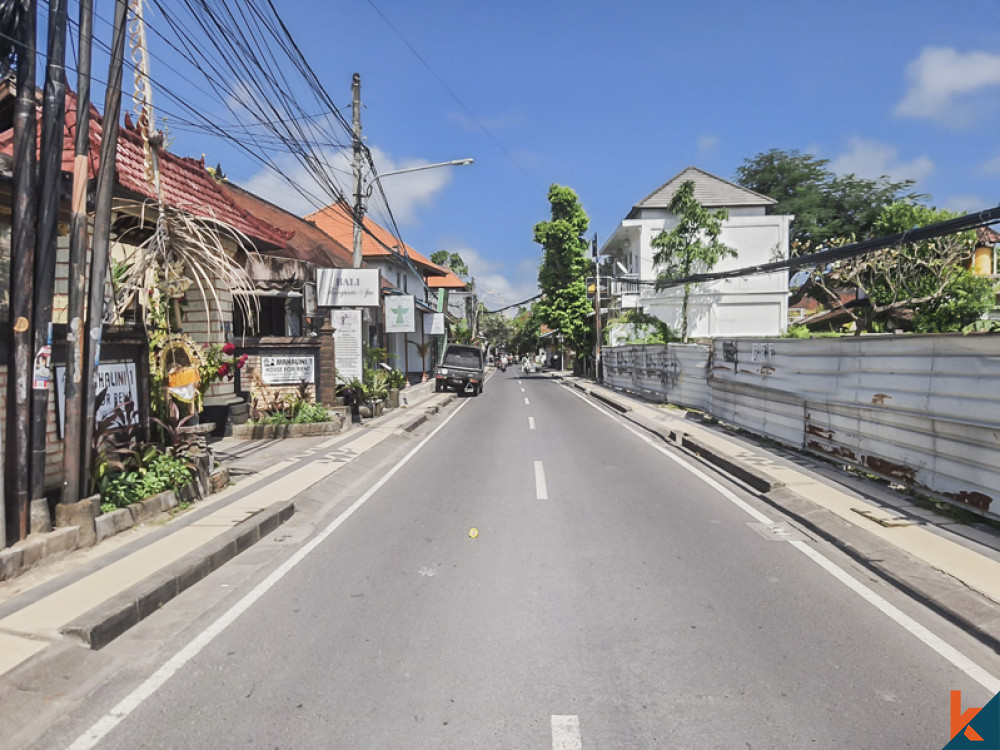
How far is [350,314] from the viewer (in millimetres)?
20359

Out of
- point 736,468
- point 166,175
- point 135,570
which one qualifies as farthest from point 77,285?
point 736,468

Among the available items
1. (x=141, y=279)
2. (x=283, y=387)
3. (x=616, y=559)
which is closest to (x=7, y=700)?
(x=616, y=559)

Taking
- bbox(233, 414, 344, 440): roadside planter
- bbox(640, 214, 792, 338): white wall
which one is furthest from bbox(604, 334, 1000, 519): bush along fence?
bbox(640, 214, 792, 338): white wall

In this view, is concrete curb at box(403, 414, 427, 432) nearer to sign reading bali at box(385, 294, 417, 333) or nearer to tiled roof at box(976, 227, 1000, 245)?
sign reading bali at box(385, 294, 417, 333)

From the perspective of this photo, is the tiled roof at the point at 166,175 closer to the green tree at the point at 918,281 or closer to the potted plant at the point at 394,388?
the potted plant at the point at 394,388

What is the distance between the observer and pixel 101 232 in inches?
286

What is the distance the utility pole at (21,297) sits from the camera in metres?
6.32

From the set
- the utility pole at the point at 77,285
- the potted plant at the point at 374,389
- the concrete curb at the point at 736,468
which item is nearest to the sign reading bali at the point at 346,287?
the potted plant at the point at 374,389

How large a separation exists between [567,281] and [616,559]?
4297 cm

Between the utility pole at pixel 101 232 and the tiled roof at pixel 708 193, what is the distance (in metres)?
39.4

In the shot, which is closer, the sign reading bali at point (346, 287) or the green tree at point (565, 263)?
the sign reading bali at point (346, 287)

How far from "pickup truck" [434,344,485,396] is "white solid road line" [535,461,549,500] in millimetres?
20890

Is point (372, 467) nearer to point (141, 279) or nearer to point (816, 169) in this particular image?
point (141, 279)

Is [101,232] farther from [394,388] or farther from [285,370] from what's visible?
[394,388]
